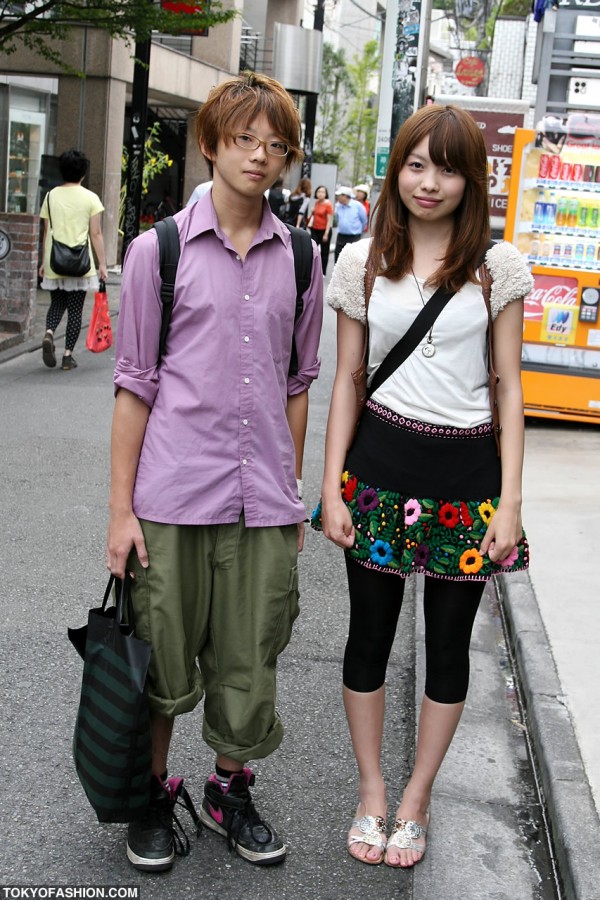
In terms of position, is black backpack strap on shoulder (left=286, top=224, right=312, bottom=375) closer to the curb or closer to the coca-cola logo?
the curb

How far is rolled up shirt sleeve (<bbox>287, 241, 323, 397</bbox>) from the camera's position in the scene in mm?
3004

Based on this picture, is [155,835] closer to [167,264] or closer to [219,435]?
[219,435]

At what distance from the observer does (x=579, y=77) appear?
352 inches

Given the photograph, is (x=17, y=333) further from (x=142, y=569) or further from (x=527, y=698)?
(x=142, y=569)

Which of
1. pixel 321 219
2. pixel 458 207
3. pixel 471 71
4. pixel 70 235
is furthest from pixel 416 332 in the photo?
pixel 471 71

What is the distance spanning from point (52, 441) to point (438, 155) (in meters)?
5.56

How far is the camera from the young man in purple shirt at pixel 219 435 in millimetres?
2781

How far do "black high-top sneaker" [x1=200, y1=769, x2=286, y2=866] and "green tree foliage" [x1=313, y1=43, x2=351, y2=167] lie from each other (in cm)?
4870

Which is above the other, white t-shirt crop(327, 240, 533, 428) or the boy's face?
the boy's face

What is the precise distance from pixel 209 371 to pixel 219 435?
6.2 inches

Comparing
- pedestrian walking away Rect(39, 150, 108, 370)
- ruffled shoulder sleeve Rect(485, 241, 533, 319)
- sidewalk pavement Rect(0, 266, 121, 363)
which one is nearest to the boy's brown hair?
ruffled shoulder sleeve Rect(485, 241, 533, 319)

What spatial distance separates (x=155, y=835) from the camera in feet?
9.97

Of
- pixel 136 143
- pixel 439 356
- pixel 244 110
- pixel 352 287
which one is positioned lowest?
pixel 439 356

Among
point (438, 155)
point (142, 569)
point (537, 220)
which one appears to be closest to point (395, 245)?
point (438, 155)
